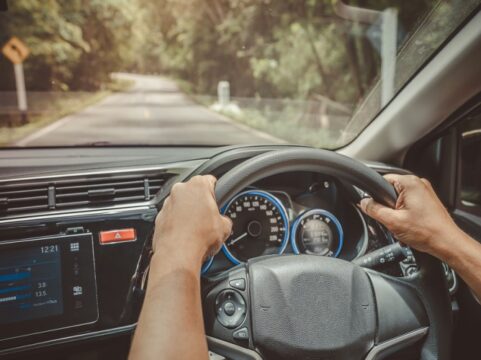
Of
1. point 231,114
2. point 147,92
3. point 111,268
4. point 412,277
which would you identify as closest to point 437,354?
point 412,277

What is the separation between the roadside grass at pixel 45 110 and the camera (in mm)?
2937

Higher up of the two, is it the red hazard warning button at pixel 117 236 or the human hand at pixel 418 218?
the human hand at pixel 418 218

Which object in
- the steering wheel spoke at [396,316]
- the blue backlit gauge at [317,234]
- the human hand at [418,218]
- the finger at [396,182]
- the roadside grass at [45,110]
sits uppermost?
the roadside grass at [45,110]

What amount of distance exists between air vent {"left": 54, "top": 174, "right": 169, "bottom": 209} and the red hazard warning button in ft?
0.44

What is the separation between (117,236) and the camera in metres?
1.96

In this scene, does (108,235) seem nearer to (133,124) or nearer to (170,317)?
(170,317)

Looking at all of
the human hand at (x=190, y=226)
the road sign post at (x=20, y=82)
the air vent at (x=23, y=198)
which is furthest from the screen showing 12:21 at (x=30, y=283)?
the road sign post at (x=20, y=82)

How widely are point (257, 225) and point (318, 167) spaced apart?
0.61 m

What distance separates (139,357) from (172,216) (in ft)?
1.35

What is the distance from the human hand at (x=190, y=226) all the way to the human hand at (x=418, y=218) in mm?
574

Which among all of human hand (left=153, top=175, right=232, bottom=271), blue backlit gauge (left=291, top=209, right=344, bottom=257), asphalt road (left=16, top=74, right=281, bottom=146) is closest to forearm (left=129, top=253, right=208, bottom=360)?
human hand (left=153, top=175, right=232, bottom=271)

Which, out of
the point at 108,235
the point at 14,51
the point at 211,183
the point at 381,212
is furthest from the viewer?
the point at 14,51

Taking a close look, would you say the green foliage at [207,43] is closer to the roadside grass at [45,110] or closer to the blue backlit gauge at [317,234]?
the roadside grass at [45,110]

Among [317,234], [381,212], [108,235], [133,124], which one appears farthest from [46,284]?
[133,124]
